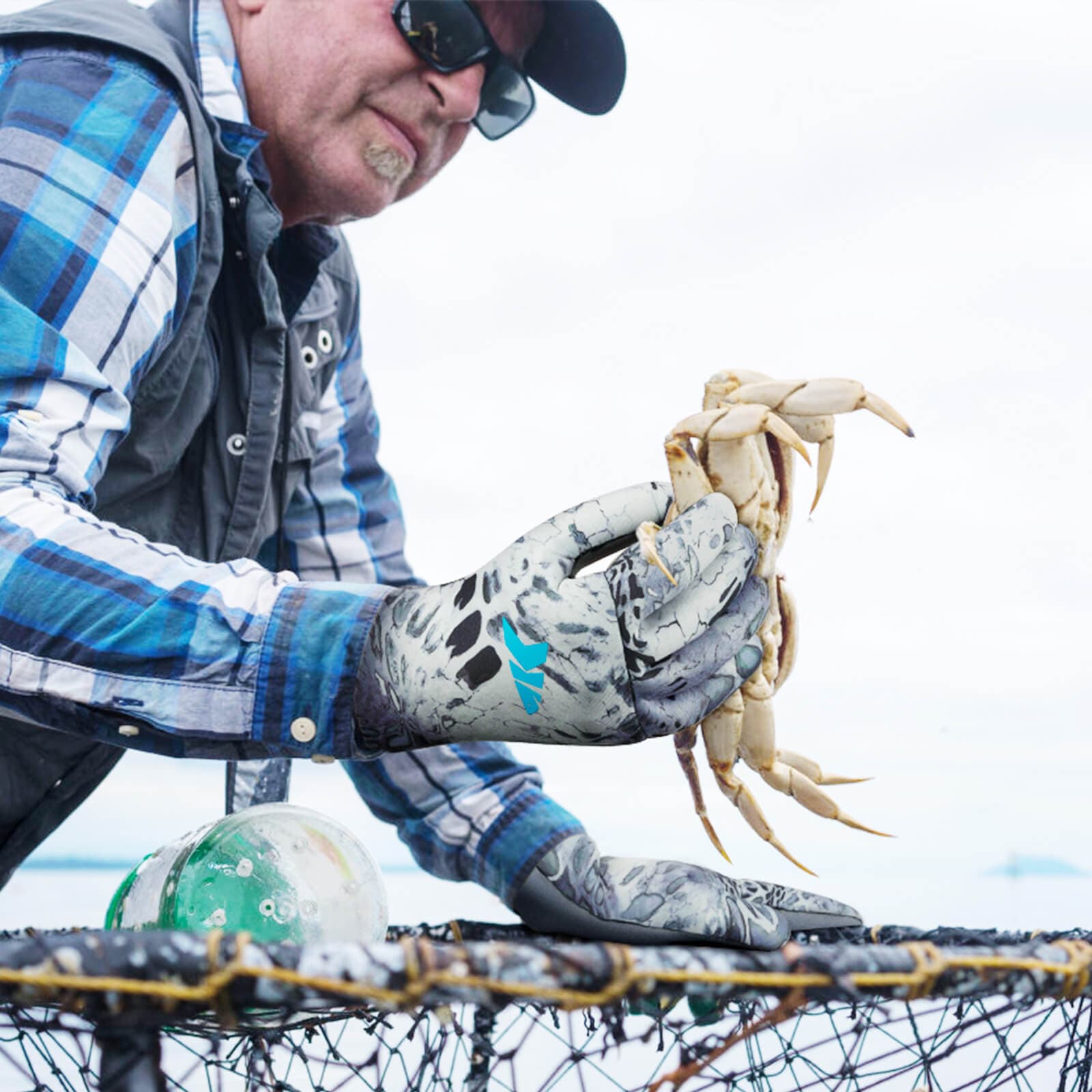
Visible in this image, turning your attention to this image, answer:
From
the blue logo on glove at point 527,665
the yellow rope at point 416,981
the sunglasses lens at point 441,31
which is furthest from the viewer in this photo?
the sunglasses lens at point 441,31

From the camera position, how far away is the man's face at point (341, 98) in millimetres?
1280

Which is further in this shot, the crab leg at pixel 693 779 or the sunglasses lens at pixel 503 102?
the sunglasses lens at pixel 503 102

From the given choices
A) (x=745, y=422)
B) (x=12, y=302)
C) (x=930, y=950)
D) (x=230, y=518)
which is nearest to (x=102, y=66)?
(x=12, y=302)

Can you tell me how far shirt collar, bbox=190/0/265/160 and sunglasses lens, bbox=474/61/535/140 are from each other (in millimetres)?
286

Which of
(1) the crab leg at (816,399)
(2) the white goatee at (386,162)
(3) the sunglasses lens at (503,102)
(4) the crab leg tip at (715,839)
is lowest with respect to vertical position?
(4) the crab leg tip at (715,839)

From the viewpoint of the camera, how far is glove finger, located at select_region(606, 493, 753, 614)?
2.55 feet

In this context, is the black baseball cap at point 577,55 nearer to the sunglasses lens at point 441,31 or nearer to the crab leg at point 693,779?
the sunglasses lens at point 441,31

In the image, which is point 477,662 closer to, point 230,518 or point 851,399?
point 851,399

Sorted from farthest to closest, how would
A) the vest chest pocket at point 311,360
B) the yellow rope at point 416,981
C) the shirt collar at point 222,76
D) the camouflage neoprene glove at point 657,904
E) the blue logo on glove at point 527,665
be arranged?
the vest chest pocket at point 311,360, the shirt collar at point 222,76, the camouflage neoprene glove at point 657,904, the blue logo on glove at point 527,665, the yellow rope at point 416,981

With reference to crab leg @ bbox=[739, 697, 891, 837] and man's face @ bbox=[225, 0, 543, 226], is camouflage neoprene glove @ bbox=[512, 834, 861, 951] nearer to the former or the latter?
crab leg @ bbox=[739, 697, 891, 837]

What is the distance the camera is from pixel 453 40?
4.27 feet

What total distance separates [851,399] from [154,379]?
2.02 ft

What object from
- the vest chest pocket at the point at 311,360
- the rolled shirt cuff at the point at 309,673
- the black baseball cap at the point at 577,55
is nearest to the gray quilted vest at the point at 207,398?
the vest chest pocket at the point at 311,360

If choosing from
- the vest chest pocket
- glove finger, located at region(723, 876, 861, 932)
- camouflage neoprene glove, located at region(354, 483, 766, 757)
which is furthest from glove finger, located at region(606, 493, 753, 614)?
the vest chest pocket
